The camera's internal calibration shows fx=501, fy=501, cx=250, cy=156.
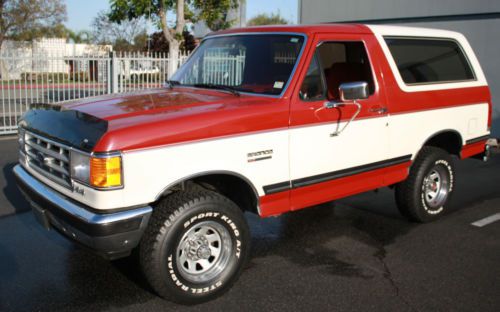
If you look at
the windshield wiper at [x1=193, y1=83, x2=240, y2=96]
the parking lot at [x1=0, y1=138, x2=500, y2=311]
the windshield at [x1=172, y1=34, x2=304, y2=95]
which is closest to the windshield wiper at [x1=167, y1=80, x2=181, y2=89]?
the windshield at [x1=172, y1=34, x2=304, y2=95]

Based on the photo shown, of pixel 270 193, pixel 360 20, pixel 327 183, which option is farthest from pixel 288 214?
pixel 360 20

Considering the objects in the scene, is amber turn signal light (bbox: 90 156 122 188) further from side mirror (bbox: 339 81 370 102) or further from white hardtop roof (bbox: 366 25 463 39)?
white hardtop roof (bbox: 366 25 463 39)

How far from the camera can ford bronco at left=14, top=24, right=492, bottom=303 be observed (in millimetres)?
3391

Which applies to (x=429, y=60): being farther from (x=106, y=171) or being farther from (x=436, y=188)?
(x=106, y=171)

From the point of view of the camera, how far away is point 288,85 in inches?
165

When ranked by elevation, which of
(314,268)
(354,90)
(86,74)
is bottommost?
(314,268)

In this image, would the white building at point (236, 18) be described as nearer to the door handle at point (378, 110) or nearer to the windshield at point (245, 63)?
the windshield at point (245, 63)

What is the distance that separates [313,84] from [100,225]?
2.17 meters

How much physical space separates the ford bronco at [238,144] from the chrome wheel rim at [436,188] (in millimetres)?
17

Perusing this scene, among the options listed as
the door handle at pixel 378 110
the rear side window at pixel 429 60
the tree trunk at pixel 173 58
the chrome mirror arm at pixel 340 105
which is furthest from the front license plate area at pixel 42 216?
the tree trunk at pixel 173 58

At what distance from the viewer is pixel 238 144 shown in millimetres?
3789

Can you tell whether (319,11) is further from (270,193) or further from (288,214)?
(270,193)

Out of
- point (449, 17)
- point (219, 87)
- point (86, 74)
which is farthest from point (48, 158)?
point (449, 17)

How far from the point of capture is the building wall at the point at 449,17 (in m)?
11.7
